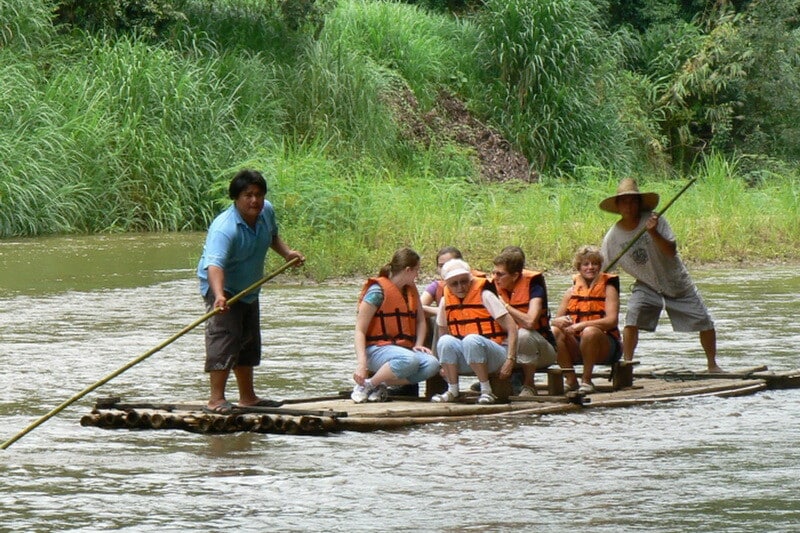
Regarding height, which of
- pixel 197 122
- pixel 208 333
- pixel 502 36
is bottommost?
pixel 208 333

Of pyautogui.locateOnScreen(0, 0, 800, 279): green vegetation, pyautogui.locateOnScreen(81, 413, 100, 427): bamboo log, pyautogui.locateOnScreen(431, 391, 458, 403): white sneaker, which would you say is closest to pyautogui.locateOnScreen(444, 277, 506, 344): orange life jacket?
pyautogui.locateOnScreen(431, 391, 458, 403): white sneaker

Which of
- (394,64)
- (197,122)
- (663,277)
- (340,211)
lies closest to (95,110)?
(197,122)

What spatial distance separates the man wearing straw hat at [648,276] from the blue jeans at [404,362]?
160 centimetres

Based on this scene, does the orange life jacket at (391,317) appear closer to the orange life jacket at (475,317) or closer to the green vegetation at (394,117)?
the orange life jacket at (475,317)

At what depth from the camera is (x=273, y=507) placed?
652cm

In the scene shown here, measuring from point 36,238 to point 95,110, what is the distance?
107 inches

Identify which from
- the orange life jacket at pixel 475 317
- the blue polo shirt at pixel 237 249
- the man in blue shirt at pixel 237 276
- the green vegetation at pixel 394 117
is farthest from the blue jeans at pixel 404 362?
the green vegetation at pixel 394 117

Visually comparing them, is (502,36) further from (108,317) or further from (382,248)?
(108,317)

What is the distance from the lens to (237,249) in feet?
27.6

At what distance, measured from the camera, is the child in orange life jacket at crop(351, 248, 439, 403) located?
8.85 meters

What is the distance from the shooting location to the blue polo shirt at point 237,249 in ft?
27.2

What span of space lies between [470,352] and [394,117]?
63.2 feet

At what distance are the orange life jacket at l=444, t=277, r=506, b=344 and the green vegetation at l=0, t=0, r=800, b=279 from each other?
7796 millimetres

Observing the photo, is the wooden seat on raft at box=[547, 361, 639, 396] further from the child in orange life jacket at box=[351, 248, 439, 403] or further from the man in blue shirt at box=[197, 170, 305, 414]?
the man in blue shirt at box=[197, 170, 305, 414]
